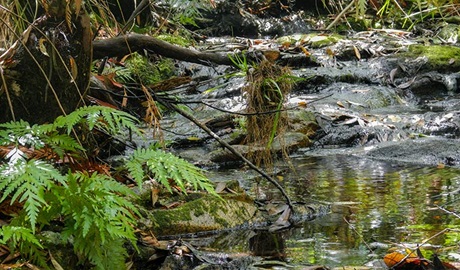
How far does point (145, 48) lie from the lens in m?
3.45

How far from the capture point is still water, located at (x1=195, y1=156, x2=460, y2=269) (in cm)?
283

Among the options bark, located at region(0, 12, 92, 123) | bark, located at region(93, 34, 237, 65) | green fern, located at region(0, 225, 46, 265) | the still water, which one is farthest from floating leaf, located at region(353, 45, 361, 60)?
green fern, located at region(0, 225, 46, 265)

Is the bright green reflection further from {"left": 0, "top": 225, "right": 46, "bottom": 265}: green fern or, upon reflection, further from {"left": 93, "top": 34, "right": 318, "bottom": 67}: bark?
{"left": 0, "top": 225, "right": 46, "bottom": 265}: green fern

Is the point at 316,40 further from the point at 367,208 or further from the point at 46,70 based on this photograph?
the point at 46,70

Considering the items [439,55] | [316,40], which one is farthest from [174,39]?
[439,55]

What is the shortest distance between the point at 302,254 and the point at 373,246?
0.35m

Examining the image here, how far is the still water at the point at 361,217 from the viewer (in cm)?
283

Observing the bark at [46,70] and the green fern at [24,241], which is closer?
the green fern at [24,241]

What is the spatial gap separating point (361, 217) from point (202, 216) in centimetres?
92

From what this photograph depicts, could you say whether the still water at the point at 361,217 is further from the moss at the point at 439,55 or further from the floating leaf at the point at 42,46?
the moss at the point at 439,55

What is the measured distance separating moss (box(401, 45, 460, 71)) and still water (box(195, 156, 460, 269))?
4.76m

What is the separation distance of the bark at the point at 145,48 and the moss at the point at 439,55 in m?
6.78

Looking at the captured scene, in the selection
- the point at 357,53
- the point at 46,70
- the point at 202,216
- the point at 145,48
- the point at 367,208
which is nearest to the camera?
the point at 46,70

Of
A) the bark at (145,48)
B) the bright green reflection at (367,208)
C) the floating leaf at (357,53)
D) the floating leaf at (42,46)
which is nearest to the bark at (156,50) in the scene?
the bark at (145,48)
